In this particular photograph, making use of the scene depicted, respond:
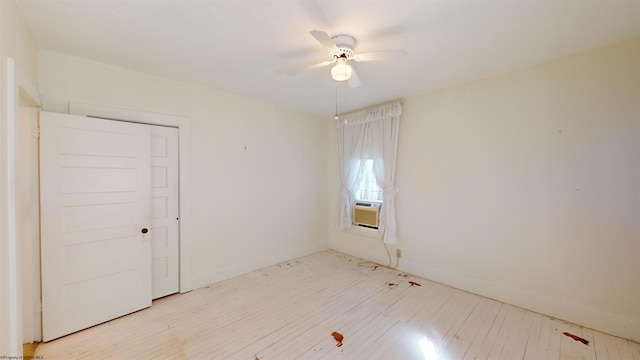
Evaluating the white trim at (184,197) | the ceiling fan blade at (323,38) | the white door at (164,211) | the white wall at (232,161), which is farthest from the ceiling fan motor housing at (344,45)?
the white door at (164,211)

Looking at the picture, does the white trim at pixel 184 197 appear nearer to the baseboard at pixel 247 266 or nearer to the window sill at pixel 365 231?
the baseboard at pixel 247 266

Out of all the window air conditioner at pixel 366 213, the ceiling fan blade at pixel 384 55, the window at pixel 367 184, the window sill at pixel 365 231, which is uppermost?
the ceiling fan blade at pixel 384 55

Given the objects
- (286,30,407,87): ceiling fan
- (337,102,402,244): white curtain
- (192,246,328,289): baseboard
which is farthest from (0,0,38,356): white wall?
(337,102,402,244): white curtain

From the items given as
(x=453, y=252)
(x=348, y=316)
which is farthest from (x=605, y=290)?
(x=348, y=316)

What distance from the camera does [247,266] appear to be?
3689 mm

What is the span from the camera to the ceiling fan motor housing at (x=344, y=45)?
80.0 inches

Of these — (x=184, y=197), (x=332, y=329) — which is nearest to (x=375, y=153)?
(x=332, y=329)

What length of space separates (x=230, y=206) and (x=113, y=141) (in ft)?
5.02

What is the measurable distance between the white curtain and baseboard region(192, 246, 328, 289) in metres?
0.88

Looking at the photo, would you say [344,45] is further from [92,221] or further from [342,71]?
[92,221]

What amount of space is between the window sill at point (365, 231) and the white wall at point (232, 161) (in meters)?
0.70

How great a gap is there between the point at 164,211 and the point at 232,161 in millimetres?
1063

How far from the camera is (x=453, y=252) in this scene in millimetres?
3264

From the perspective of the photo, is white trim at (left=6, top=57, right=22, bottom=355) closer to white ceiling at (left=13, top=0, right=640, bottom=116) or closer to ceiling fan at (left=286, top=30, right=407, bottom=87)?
white ceiling at (left=13, top=0, right=640, bottom=116)
